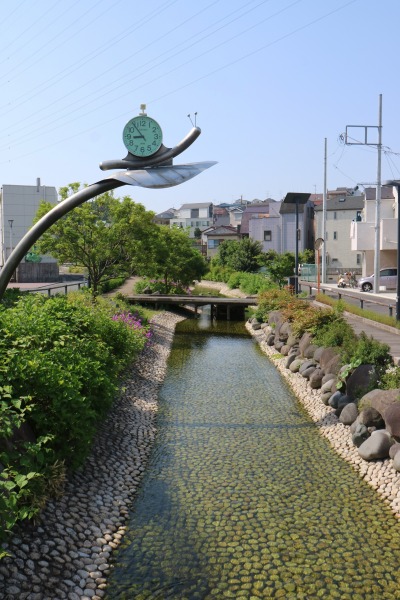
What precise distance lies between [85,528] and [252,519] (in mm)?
2394

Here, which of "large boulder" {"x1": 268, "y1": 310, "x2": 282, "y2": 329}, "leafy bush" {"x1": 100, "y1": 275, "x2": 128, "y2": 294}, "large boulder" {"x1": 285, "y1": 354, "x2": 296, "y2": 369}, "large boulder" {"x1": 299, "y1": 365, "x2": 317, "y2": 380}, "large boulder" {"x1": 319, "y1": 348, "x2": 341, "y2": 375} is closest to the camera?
"large boulder" {"x1": 319, "y1": 348, "x2": 341, "y2": 375}

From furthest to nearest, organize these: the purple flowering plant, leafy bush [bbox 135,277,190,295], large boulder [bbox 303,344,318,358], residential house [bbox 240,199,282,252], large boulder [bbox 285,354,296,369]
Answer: residential house [bbox 240,199,282,252]
leafy bush [bbox 135,277,190,295]
the purple flowering plant
large boulder [bbox 285,354,296,369]
large boulder [bbox 303,344,318,358]

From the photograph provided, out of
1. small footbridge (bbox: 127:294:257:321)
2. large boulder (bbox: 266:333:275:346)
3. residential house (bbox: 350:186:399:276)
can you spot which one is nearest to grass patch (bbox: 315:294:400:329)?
large boulder (bbox: 266:333:275:346)

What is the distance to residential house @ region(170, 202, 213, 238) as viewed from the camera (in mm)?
124438

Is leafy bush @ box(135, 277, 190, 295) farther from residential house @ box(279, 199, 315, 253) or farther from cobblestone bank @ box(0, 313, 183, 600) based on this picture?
cobblestone bank @ box(0, 313, 183, 600)

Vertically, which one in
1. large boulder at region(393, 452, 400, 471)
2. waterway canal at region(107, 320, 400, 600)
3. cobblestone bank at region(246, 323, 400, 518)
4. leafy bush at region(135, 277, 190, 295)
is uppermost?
leafy bush at region(135, 277, 190, 295)

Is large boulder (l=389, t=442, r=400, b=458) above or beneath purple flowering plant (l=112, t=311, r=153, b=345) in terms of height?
beneath

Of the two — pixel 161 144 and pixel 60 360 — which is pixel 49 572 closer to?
pixel 60 360

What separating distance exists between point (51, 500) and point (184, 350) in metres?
16.6

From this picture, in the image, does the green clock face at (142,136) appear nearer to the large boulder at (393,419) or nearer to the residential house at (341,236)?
the large boulder at (393,419)

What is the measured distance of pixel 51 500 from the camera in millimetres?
7785

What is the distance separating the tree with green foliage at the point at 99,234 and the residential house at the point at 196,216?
96.2 metres

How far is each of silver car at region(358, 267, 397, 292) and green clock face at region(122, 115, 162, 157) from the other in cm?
3197

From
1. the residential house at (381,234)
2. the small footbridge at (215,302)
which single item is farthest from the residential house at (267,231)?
the small footbridge at (215,302)
